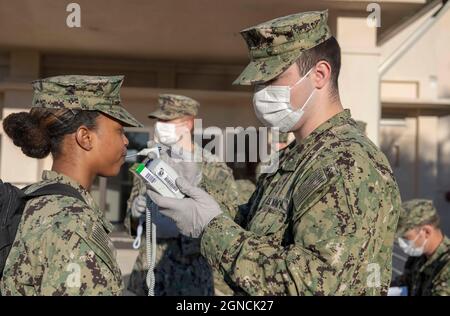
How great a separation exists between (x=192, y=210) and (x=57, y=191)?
0.53 m

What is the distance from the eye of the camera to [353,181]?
176cm

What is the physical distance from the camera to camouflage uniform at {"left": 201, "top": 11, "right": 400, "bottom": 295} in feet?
5.65

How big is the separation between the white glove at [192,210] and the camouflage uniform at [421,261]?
1.94 metres

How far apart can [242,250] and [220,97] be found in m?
6.20

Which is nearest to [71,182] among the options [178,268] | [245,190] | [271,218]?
[271,218]

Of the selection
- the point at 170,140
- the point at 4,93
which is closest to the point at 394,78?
the point at 4,93

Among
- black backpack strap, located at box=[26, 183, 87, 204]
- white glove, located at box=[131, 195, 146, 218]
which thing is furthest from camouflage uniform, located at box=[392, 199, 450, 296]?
black backpack strap, located at box=[26, 183, 87, 204]

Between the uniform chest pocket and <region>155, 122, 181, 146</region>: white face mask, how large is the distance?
222 centimetres

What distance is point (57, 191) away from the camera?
67.4 inches

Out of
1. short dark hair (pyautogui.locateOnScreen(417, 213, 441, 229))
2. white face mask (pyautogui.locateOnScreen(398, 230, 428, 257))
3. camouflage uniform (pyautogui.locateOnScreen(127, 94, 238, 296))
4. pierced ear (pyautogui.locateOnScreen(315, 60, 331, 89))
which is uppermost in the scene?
pierced ear (pyautogui.locateOnScreen(315, 60, 331, 89))

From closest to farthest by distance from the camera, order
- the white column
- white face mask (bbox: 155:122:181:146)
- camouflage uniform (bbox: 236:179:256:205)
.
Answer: white face mask (bbox: 155:122:181:146)
camouflage uniform (bbox: 236:179:256:205)
the white column

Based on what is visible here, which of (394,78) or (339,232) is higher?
(394,78)

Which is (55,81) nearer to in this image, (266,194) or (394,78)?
(266,194)

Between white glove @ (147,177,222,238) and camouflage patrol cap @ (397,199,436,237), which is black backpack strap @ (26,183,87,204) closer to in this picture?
white glove @ (147,177,222,238)
